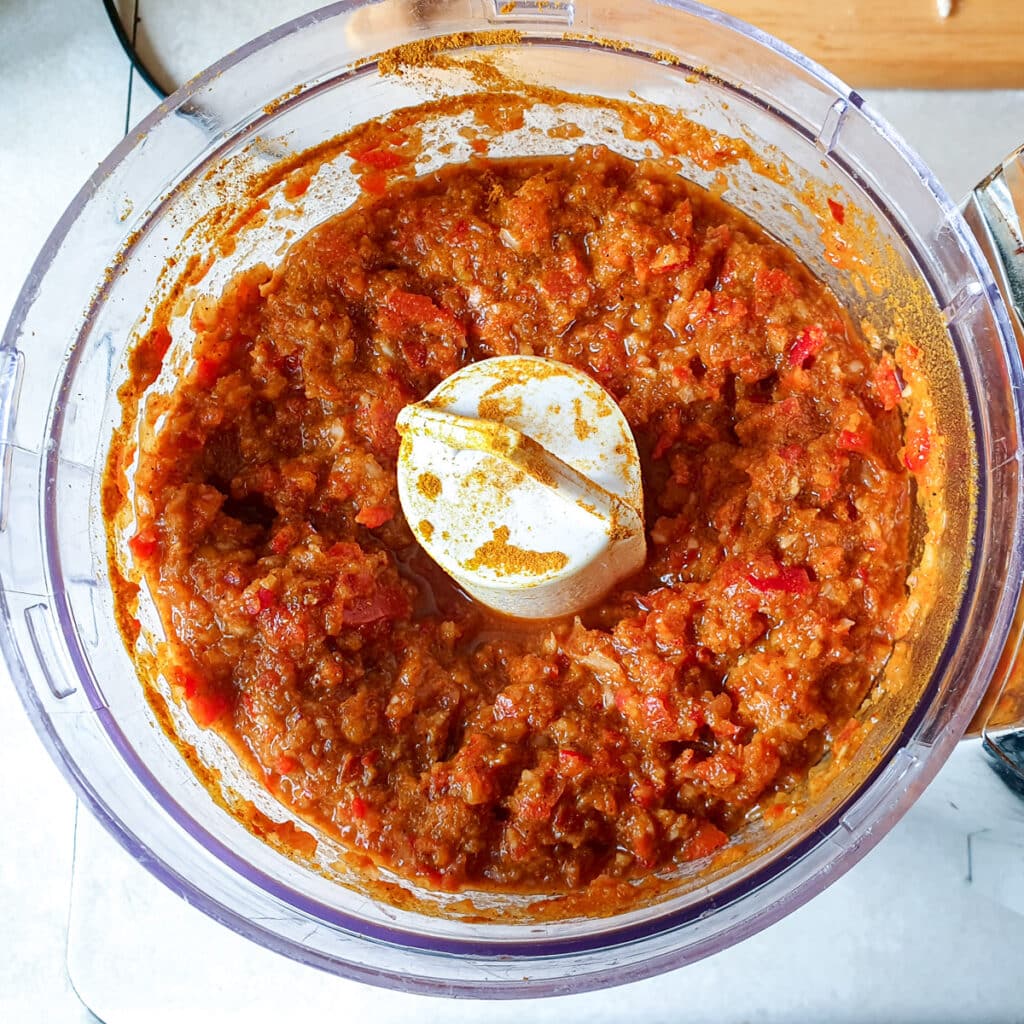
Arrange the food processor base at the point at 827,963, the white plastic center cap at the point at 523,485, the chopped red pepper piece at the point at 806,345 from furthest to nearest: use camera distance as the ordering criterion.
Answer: the food processor base at the point at 827,963, the chopped red pepper piece at the point at 806,345, the white plastic center cap at the point at 523,485

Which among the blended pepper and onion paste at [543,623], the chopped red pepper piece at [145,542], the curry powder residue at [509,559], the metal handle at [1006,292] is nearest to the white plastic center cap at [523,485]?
the curry powder residue at [509,559]

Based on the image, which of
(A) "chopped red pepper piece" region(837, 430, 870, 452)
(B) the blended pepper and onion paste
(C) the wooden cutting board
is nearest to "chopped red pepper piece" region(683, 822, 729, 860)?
(B) the blended pepper and onion paste

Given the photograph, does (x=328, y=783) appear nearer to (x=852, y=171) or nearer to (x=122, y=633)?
(x=122, y=633)

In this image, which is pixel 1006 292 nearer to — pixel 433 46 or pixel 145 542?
pixel 433 46

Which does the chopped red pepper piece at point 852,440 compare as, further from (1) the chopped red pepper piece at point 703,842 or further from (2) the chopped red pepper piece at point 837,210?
(1) the chopped red pepper piece at point 703,842

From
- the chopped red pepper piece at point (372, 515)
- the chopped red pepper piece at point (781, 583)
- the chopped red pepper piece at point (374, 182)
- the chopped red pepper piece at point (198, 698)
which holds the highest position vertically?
the chopped red pepper piece at point (374, 182)

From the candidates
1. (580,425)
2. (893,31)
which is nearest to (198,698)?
(580,425)
